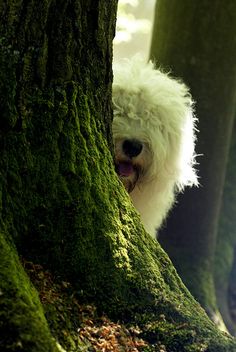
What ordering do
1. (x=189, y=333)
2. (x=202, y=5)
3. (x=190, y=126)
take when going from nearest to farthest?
(x=189, y=333) → (x=190, y=126) → (x=202, y=5)

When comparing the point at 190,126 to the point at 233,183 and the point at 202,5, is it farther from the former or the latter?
the point at 233,183

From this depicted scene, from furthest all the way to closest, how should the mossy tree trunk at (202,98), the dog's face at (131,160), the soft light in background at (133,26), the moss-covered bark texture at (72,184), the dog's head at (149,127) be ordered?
the soft light in background at (133,26)
the mossy tree trunk at (202,98)
the dog's head at (149,127)
the dog's face at (131,160)
the moss-covered bark texture at (72,184)

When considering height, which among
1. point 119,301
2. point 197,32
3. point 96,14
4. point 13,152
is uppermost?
point 197,32

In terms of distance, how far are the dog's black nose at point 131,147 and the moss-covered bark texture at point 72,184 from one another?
1388 millimetres

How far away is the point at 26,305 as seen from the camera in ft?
6.44

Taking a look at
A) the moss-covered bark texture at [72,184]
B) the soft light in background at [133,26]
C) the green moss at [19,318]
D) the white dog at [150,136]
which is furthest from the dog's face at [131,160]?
the soft light in background at [133,26]

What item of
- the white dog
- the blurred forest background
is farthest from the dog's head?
the blurred forest background

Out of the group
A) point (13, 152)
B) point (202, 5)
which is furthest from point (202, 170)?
point (13, 152)

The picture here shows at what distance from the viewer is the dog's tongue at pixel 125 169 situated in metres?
4.55

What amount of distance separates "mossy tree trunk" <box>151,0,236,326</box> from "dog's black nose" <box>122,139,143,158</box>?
1.63 metres

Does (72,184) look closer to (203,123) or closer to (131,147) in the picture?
(131,147)

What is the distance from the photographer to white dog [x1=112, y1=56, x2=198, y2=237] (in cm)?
457

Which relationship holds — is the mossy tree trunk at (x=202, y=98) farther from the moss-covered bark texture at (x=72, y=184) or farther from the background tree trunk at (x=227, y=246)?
the moss-covered bark texture at (x=72, y=184)

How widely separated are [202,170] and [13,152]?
370cm
